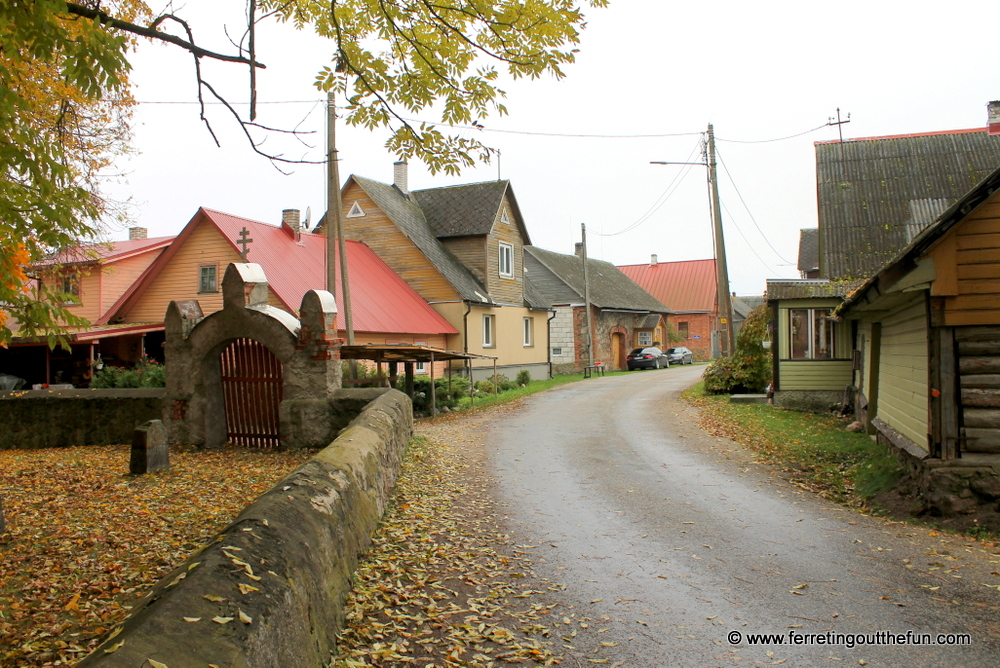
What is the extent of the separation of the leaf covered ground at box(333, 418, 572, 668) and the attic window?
22.2 metres

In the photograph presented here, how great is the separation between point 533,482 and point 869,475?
4.60 meters

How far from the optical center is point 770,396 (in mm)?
20516

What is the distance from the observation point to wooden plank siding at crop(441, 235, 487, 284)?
99.1 ft

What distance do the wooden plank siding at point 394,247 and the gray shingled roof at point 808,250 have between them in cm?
2523

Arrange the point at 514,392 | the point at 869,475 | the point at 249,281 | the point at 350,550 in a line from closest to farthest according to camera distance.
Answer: the point at 350,550
the point at 869,475
the point at 249,281
the point at 514,392

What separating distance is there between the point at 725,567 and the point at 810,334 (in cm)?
1478

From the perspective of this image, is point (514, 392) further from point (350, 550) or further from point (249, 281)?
point (350, 550)

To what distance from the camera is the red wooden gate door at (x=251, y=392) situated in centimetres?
1201

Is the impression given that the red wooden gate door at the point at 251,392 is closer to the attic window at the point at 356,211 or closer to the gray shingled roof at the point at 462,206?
the attic window at the point at 356,211

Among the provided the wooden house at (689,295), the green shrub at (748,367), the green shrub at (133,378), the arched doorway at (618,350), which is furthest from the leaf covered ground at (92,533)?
the wooden house at (689,295)

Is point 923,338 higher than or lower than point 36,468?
higher

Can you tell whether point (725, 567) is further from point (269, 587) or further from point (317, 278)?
point (317, 278)

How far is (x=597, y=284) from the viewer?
149ft

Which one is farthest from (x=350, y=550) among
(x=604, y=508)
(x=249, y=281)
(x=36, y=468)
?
(x=249, y=281)
